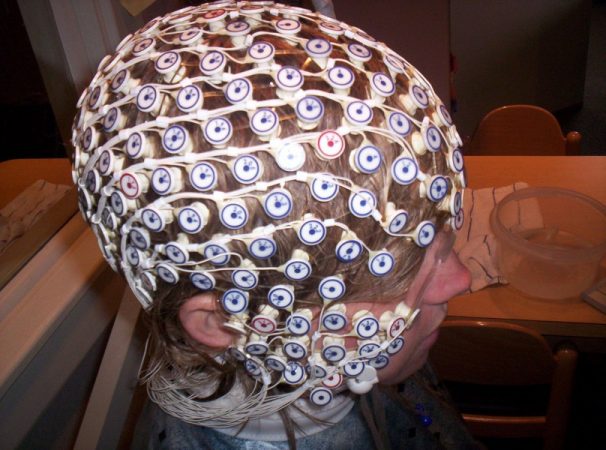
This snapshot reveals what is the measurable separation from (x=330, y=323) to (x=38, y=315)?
601 millimetres

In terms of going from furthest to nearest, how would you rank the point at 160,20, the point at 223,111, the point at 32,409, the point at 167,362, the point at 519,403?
1. the point at 519,403
2. the point at 32,409
3. the point at 167,362
4. the point at 160,20
5. the point at 223,111

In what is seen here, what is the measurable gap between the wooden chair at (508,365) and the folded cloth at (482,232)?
20cm

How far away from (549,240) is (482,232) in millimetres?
162

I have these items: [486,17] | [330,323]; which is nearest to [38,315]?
[330,323]

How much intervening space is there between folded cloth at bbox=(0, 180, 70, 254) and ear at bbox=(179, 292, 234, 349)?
2.11 ft

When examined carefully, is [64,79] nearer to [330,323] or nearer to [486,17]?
[330,323]

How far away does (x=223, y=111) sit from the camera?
1.48ft

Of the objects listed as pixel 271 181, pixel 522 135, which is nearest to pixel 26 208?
pixel 271 181

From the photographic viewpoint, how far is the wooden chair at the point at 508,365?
963mm

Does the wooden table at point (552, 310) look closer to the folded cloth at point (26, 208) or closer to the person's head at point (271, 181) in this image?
the person's head at point (271, 181)

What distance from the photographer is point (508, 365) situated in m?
1.02

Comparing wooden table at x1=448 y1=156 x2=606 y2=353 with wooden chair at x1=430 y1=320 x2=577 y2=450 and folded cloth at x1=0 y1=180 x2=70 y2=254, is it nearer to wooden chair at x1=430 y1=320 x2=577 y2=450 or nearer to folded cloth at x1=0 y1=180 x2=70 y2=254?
wooden chair at x1=430 y1=320 x2=577 y2=450

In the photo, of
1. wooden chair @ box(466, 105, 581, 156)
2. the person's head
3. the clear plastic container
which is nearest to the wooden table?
the clear plastic container

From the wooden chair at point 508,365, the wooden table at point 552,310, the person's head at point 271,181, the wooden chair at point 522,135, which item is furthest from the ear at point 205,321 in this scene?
the wooden chair at point 522,135
